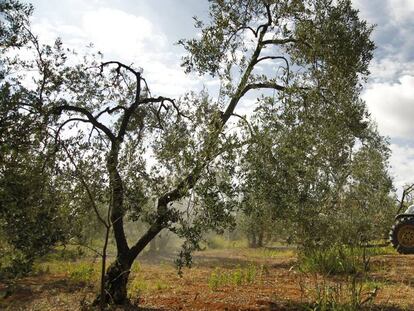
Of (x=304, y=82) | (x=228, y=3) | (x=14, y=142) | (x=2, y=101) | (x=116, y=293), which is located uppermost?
(x=228, y=3)

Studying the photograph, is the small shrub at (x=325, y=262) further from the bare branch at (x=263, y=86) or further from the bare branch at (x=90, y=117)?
the bare branch at (x=90, y=117)

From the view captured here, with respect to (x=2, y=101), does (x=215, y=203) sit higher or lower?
lower

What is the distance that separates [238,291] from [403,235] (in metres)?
10.8

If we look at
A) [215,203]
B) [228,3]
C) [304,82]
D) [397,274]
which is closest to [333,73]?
[304,82]

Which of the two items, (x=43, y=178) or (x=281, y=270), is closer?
(x=43, y=178)

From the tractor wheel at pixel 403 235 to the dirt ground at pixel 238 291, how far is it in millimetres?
2230

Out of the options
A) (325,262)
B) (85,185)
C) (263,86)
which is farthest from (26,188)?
(325,262)

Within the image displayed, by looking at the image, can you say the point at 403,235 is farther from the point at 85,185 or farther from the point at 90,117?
the point at 85,185

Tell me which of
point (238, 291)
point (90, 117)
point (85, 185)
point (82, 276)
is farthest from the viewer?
point (82, 276)

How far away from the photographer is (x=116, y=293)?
9.82 meters

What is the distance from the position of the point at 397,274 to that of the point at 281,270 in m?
4.44

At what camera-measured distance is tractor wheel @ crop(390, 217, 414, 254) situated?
18427mm

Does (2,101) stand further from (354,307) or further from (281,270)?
(281,270)

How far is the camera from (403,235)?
18672 millimetres
